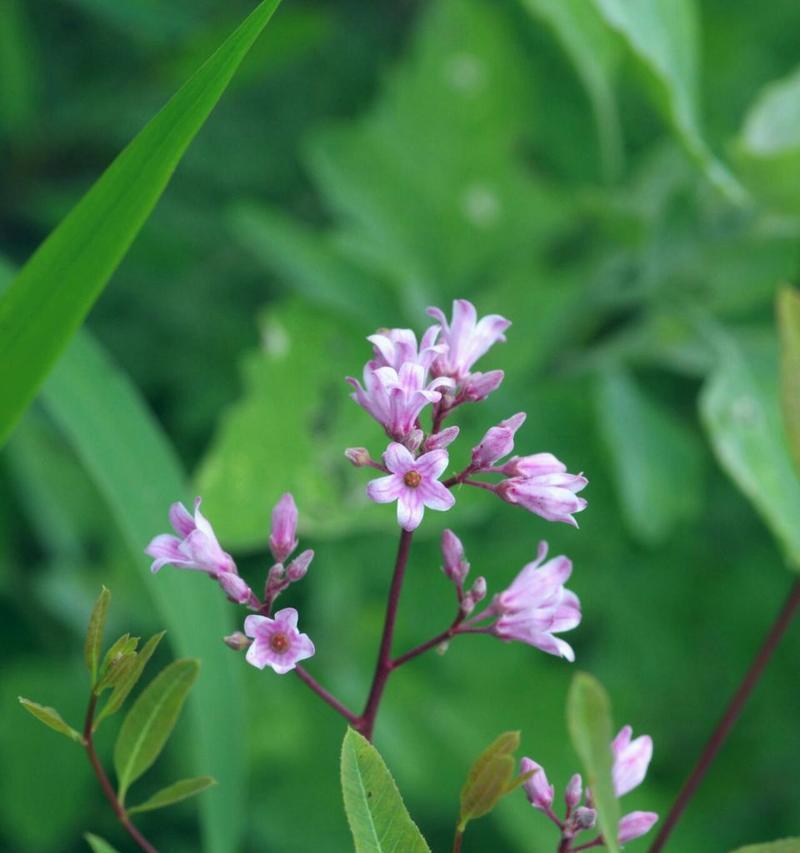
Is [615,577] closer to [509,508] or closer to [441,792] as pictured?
[509,508]

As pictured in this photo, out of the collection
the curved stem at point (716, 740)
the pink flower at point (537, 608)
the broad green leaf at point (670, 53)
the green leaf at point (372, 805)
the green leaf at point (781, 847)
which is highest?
the broad green leaf at point (670, 53)

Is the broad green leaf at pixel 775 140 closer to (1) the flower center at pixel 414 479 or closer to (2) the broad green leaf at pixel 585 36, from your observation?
(2) the broad green leaf at pixel 585 36

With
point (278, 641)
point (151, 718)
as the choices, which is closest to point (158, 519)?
point (151, 718)

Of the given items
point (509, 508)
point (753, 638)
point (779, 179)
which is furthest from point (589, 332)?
point (753, 638)

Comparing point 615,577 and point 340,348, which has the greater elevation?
point 340,348

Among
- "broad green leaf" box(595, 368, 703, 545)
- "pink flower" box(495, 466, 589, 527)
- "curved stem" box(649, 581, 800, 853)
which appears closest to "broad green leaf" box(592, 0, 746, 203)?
"broad green leaf" box(595, 368, 703, 545)

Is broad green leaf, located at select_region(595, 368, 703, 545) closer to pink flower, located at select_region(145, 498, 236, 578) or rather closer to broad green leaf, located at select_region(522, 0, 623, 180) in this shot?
broad green leaf, located at select_region(522, 0, 623, 180)

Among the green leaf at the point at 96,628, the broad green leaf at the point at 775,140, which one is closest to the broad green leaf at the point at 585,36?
the broad green leaf at the point at 775,140
